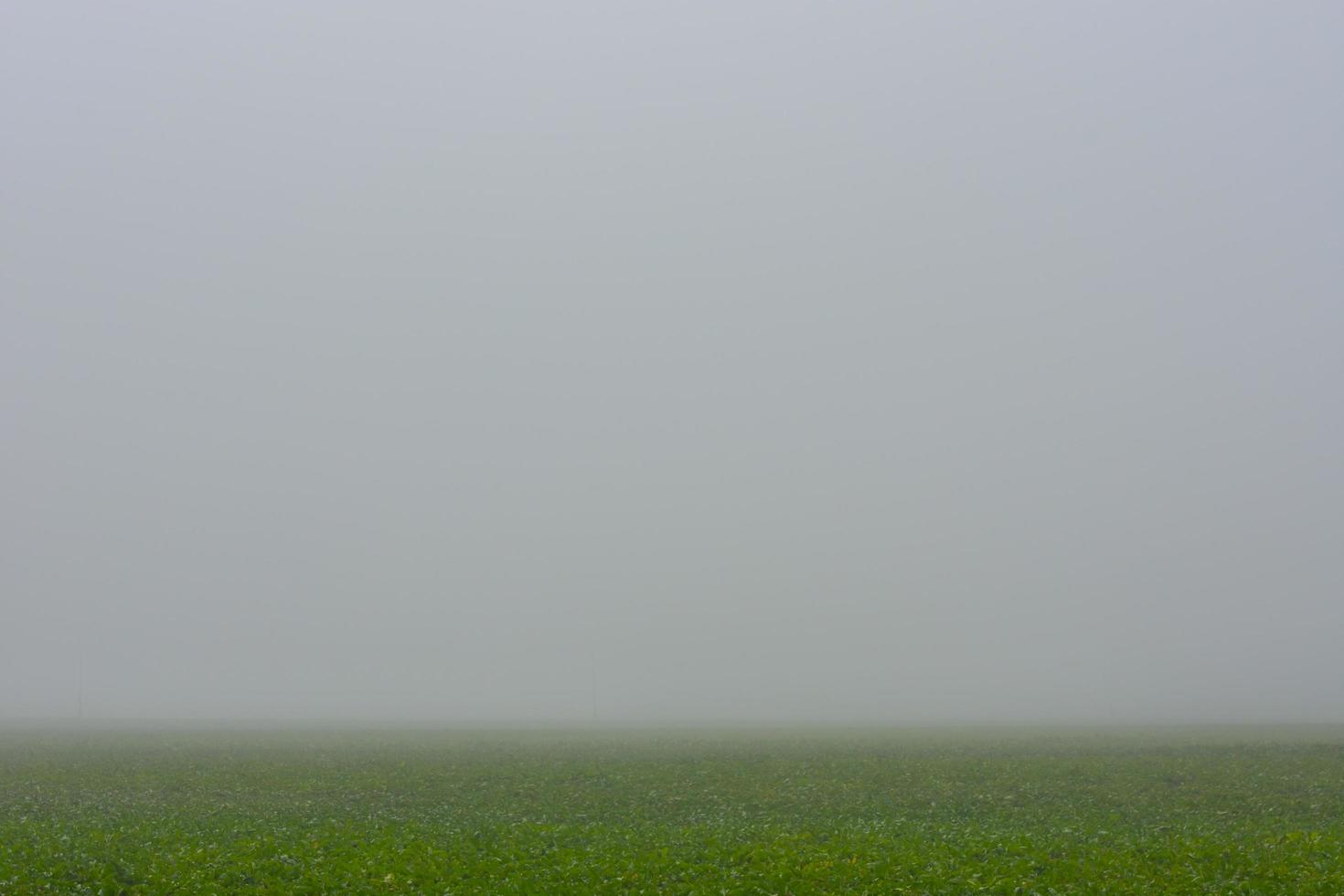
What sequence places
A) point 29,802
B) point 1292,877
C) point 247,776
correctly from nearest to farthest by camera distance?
point 1292,877
point 29,802
point 247,776

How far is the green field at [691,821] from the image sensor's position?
22.2 metres

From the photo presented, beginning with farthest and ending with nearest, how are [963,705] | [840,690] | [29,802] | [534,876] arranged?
[840,690], [963,705], [29,802], [534,876]

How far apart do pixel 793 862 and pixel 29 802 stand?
3167 centimetres

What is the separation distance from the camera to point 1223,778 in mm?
38219

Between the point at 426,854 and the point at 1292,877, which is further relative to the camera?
the point at 426,854

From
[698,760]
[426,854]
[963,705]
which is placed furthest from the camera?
[963,705]

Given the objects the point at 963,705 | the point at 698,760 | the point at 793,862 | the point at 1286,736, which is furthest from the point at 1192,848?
the point at 963,705

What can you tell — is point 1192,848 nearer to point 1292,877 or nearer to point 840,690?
point 1292,877

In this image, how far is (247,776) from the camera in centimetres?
4503

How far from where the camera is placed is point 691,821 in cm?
3123

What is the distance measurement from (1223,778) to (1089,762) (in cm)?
837

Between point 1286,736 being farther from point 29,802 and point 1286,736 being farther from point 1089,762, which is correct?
point 29,802

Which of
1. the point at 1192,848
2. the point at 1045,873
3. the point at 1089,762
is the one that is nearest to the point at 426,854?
the point at 1045,873

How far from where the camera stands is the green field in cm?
2222
